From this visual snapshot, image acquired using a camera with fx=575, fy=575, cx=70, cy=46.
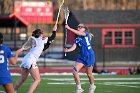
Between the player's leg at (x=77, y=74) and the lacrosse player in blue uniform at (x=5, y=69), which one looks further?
the player's leg at (x=77, y=74)

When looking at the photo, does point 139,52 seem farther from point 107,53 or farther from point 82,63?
point 82,63

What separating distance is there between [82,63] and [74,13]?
2749 cm

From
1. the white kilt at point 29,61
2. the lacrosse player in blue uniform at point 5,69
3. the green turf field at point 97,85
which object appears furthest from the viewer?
the green turf field at point 97,85

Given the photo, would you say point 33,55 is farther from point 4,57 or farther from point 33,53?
point 4,57

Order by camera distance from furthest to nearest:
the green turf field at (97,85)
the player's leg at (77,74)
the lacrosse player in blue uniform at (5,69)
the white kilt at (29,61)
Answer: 1. the green turf field at (97,85)
2. the player's leg at (77,74)
3. the white kilt at (29,61)
4. the lacrosse player in blue uniform at (5,69)

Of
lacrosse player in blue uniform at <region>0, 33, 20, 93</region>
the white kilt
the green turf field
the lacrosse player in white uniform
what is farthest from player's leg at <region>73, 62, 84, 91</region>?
lacrosse player in blue uniform at <region>0, 33, 20, 93</region>

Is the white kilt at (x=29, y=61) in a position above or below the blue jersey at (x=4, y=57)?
below

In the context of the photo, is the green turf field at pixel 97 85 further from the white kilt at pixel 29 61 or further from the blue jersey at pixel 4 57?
the blue jersey at pixel 4 57

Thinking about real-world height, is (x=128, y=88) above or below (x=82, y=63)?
below

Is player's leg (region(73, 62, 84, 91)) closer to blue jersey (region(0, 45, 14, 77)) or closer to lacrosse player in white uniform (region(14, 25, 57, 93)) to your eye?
lacrosse player in white uniform (region(14, 25, 57, 93))

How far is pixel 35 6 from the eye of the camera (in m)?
73.7

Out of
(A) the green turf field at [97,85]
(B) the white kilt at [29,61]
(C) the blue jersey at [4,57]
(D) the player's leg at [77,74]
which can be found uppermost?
(C) the blue jersey at [4,57]

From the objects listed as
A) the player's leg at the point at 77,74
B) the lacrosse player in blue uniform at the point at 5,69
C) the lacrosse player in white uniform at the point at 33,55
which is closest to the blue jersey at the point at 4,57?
the lacrosse player in blue uniform at the point at 5,69

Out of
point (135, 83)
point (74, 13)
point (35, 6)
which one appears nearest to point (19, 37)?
point (74, 13)
